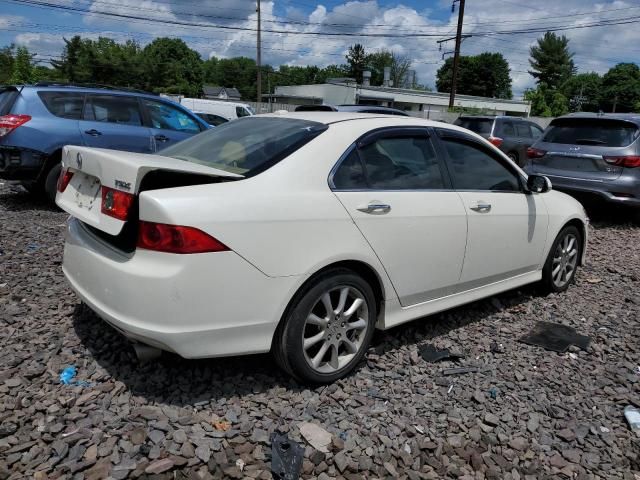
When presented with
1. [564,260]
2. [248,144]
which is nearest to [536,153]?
[564,260]

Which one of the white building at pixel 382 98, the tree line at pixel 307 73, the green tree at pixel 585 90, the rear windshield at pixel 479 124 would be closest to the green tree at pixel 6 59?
the tree line at pixel 307 73

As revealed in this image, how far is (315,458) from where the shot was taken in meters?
2.46

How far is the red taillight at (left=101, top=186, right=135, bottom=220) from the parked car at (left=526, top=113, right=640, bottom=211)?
708 centimetres

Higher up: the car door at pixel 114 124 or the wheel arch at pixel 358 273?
the car door at pixel 114 124

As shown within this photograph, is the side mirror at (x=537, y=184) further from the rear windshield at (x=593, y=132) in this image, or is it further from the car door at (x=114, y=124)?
the car door at (x=114, y=124)

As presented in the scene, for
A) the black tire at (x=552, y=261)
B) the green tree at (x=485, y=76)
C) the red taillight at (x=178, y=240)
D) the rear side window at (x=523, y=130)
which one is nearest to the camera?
the red taillight at (x=178, y=240)

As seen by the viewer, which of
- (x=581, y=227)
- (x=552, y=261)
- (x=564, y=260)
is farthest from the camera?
(x=581, y=227)

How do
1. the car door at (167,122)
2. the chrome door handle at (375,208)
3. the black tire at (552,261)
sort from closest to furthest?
the chrome door handle at (375,208)
the black tire at (552,261)
the car door at (167,122)

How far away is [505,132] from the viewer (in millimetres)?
14039

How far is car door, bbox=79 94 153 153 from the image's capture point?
7.19 meters

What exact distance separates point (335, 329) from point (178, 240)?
1.08 metres

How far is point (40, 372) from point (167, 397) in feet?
2.60

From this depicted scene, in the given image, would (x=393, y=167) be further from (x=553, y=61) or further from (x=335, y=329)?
(x=553, y=61)

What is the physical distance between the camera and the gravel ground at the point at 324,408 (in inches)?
95.7
